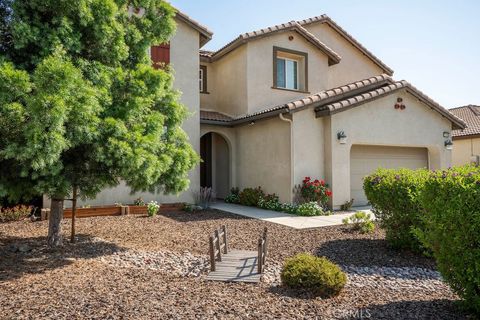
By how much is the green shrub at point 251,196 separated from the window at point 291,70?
5.03m

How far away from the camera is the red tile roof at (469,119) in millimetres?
22422

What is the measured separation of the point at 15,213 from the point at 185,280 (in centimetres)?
779

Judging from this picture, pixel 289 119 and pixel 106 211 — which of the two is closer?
pixel 106 211

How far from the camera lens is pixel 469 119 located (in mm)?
24984

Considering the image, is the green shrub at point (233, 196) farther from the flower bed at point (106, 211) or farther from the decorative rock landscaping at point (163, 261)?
the decorative rock landscaping at point (163, 261)

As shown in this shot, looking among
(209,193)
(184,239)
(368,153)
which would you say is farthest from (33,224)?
(368,153)

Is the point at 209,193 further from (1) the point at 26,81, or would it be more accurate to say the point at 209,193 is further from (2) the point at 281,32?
(1) the point at 26,81

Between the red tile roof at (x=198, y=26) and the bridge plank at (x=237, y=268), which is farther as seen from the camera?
the red tile roof at (x=198, y=26)

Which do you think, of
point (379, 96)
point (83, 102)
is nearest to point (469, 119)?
point (379, 96)

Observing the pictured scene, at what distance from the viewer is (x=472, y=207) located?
384cm

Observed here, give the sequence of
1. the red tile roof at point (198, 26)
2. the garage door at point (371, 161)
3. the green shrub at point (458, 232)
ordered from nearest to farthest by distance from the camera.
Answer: the green shrub at point (458, 232)
the red tile roof at point (198, 26)
the garage door at point (371, 161)

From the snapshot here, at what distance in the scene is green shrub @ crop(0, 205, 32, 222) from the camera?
33.8 feet

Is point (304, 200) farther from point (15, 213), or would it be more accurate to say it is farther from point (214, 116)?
point (15, 213)

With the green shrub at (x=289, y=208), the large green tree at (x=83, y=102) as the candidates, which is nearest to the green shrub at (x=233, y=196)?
the green shrub at (x=289, y=208)
